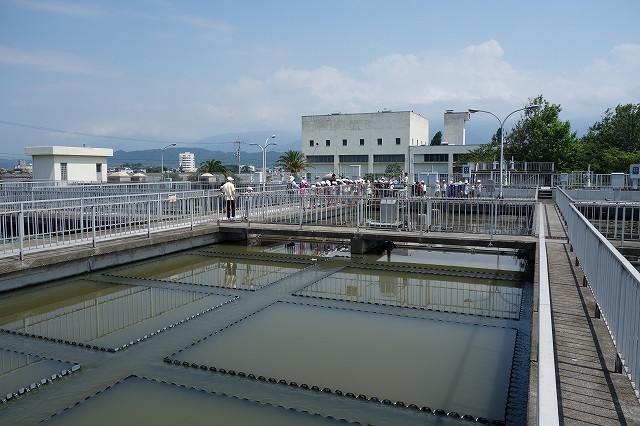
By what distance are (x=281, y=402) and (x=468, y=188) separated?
2951 cm

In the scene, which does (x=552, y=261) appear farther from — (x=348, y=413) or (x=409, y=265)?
(x=348, y=413)

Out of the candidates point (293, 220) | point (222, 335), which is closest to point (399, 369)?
point (222, 335)

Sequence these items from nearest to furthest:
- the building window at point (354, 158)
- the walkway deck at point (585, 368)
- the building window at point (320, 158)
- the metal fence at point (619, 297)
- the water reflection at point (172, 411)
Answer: the walkway deck at point (585, 368) < the metal fence at point (619, 297) < the water reflection at point (172, 411) < the building window at point (354, 158) < the building window at point (320, 158)

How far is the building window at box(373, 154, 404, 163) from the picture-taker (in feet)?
304

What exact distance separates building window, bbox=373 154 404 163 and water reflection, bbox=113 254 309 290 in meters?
78.2

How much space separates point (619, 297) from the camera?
18.9ft

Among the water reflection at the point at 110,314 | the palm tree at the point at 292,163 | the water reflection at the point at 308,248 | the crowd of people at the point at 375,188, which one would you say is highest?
the palm tree at the point at 292,163

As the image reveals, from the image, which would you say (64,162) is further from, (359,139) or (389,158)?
(389,158)

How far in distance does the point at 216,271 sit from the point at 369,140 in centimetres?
8182

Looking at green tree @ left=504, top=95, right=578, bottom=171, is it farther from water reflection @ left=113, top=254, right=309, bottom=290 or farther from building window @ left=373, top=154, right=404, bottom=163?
water reflection @ left=113, top=254, right=309, bottom=290

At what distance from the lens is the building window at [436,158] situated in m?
87.1

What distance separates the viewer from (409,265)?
51.7 feet

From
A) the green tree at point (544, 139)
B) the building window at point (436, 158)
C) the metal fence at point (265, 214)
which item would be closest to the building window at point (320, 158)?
the building window at point (436, 158)

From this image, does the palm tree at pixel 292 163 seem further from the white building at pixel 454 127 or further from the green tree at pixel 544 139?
the white building at pixel 454 127
